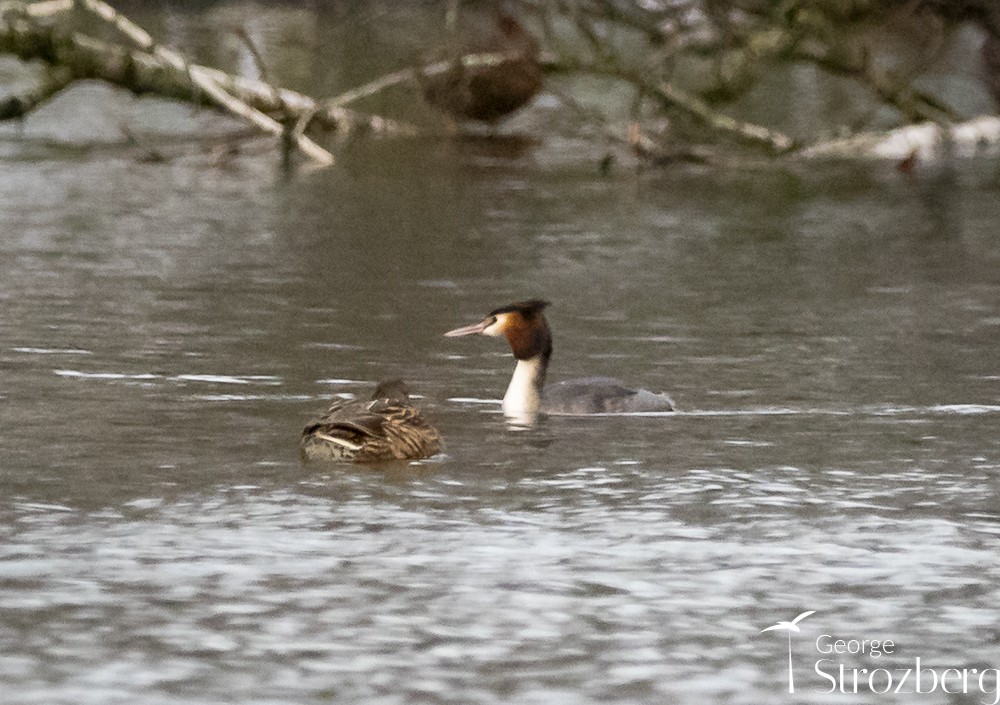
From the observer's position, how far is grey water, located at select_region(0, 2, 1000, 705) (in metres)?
7.60

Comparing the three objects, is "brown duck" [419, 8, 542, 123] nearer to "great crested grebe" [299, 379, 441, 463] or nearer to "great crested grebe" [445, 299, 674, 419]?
"great crested grebe" [445, 299, 674, 419]

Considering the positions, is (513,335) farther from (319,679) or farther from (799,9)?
(799,9)

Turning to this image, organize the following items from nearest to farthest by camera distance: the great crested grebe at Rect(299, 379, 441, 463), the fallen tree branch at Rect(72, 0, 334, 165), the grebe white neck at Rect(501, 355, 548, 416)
A: the great crested grebe at Rect(299, 379, 441, 463) → the grebe white neck at Rect(501, 355, 548, 416) → the fallen tree branch at Rect(72, 0, 334, 165)

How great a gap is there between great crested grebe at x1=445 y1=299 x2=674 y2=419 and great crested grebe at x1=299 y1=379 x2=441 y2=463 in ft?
4.47

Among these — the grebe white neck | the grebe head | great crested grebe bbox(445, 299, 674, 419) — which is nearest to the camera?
great crested grebe bbox(445, 299, 674, 419)

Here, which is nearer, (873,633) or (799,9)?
(873,633)

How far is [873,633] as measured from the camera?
7.89m

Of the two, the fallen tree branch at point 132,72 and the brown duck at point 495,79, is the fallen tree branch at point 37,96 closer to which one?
the fallen tree branch at point 132,72

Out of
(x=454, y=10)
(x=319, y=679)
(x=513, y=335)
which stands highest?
(x=454, y=10)

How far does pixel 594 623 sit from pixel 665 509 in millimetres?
1964

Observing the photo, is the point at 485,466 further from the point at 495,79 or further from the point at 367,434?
the point at 495,79

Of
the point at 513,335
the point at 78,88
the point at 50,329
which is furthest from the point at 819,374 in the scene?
the point at 78,88

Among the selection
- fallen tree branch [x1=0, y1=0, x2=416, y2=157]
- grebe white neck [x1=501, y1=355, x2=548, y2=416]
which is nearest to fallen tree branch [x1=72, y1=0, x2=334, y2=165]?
fallen tree branch [x1=0, y1=0, x2=416, y2=157]

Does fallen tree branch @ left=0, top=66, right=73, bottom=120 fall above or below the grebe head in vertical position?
above
